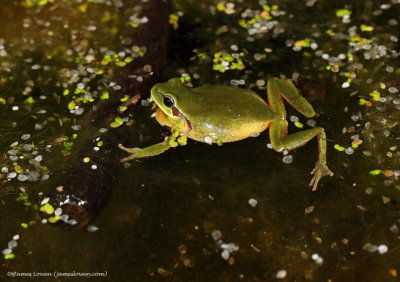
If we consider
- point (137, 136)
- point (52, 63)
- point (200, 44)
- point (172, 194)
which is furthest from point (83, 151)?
point (200, 44)

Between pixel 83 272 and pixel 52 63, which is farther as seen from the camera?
pixel 52 63

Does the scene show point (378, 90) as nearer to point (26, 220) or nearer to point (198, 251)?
point (198, 251)

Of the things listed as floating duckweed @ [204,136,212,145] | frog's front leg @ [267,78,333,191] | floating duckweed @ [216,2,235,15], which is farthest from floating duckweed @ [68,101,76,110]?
floating duckweed @ [216,2,235,15]

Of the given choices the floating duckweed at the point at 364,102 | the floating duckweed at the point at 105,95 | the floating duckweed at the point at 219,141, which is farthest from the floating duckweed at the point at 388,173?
the floating duckweed at the point at 105,95

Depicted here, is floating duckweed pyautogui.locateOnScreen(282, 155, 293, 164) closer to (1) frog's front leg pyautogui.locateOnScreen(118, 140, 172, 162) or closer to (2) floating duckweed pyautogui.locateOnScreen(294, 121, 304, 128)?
(2) floating duckweed pyautogui.locateOnScreen(294, 121, 304, 128)

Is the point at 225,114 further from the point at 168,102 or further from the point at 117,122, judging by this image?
the point at 117,122

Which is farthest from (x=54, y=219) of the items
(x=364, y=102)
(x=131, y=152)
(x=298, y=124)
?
(x=364, y=102)
